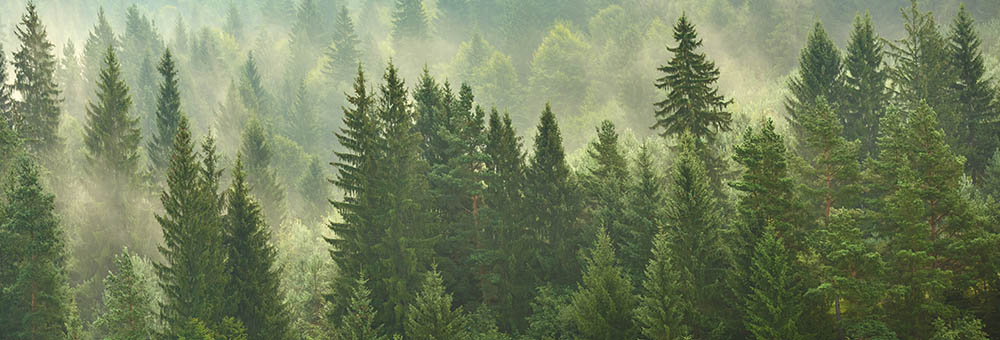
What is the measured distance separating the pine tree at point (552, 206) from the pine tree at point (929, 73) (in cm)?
2487

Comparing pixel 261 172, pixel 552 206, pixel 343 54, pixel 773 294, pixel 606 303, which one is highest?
pixel 343 54

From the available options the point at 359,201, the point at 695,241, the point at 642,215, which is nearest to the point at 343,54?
the point at 359,201

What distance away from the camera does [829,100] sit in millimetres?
54375

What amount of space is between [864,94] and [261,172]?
57964 mm

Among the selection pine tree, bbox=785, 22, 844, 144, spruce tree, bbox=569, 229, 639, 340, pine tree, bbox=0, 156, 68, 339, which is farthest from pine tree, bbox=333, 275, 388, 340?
pine tree, bbox=785, 22, 844, 144

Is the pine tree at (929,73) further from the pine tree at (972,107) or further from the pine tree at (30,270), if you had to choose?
the pine tree at (30,270)

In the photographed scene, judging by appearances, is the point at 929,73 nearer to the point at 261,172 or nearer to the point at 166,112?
the point at 261,172

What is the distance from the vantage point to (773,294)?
102ft

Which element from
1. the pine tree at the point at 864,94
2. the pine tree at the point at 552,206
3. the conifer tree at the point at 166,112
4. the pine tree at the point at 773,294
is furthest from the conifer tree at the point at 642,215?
the conifer tree at the point at 166,112

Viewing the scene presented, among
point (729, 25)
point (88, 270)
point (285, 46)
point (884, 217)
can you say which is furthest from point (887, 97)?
point (285, 46)

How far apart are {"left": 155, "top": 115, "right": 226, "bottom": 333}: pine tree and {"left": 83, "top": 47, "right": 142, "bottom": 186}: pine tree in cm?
3056

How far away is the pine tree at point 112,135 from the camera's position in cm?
7081

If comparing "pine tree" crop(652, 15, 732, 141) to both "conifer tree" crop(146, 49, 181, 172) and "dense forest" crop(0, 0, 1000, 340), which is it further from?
"conifer tree" crop(146, 49, 181, 172)

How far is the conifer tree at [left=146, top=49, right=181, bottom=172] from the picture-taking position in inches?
2872
